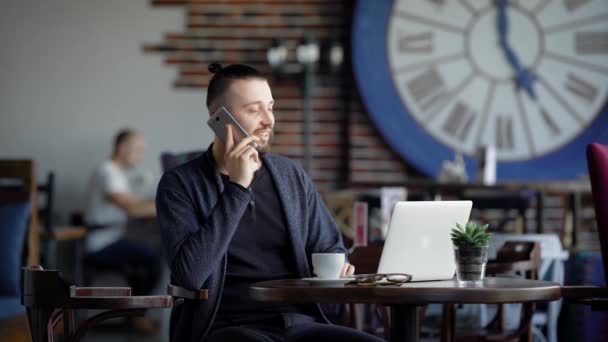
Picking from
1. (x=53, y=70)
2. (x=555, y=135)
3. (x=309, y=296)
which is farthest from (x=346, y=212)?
(x=309, y=296)

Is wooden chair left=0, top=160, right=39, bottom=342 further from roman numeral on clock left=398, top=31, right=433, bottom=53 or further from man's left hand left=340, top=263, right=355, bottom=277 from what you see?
roman numeral on clock left=398, top=31, right=433, bottom=53

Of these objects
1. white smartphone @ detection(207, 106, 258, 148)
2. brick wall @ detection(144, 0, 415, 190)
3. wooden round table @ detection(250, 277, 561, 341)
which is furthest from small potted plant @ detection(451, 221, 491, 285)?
brick wall @ detection(144, 0, 415, 190)

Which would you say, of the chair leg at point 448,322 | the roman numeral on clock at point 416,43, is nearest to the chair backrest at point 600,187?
the chair leg at point 448,322

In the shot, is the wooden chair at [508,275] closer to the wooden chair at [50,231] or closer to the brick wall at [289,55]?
the wooden chair at [50,231]

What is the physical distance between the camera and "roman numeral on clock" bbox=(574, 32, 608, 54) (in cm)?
655

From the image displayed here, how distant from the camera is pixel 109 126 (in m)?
7.03

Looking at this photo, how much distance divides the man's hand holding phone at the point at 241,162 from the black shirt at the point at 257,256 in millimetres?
132

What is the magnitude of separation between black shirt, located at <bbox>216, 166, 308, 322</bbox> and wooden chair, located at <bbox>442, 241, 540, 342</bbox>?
63 centimetres

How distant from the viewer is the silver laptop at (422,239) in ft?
7.55

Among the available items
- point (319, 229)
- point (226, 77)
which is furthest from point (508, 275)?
point (226, 77)

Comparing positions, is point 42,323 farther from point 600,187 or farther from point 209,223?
point 600,187

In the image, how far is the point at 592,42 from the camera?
655 centimetres

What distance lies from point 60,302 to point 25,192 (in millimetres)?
2602

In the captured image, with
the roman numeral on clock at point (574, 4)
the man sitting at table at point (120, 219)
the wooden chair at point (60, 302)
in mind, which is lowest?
the man sitting at table at point (120, 219)
